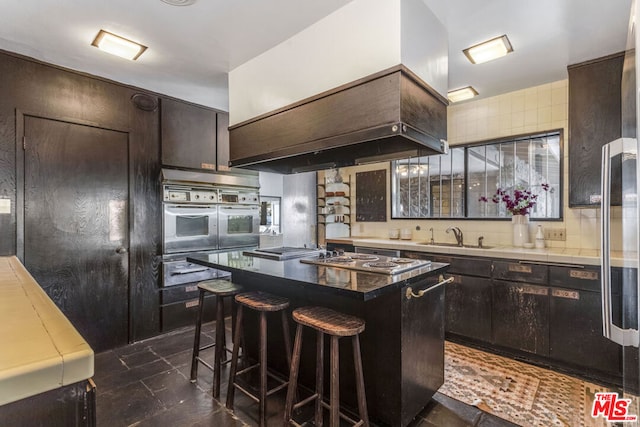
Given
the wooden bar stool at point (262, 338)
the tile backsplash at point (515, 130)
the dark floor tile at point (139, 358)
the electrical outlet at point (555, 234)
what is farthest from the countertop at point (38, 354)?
the electrical outlet at point (555, 234)

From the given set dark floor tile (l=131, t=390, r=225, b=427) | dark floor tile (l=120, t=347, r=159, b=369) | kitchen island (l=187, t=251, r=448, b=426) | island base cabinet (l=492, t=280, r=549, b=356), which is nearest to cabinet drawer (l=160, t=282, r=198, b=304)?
dark floor tile (l=120, t=347, r=159, b=369)

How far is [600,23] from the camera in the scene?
2.19 m

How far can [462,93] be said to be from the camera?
345cm

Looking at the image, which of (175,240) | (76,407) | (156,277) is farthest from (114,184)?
(76,407)

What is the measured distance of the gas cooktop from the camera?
195 centimetres

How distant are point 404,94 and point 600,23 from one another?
1.60m

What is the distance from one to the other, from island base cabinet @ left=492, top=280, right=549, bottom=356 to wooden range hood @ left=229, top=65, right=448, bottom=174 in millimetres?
1544

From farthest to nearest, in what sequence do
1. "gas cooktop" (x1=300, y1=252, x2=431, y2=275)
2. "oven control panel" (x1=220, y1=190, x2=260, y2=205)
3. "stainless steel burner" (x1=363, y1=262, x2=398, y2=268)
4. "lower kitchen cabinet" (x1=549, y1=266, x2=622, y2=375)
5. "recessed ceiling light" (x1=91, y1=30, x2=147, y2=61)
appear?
1. "oven control panel" (x1=220, y1=190, x2=260, y2=205)
2. "lower kitchen cabinet" (x1=549, y1=266, x2=622, y2=375)
3. "recessed ceiling light" (x1=91, y1=30, x2=147, y2=61)
4. "stainless steel burner" (x1=363, y1=262, x2=398, y2=268)
5. "gas cooktop" (x1=300, y1=252, x2=431, y2=275)

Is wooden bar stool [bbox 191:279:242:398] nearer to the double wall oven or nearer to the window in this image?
the double wall oven

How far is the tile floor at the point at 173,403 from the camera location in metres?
1.96

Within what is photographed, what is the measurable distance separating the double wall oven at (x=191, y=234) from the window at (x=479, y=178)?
2.14 metres

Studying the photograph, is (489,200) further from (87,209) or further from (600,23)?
(87,209)

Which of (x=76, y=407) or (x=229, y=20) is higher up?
(x=229, y=20)

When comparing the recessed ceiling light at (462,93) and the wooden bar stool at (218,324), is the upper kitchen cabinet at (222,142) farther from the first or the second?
the recessed ceiling light at (462,93)
